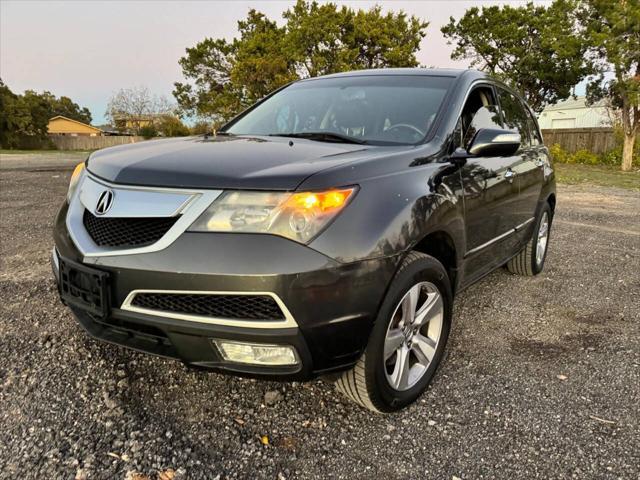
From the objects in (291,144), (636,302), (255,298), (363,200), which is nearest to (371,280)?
(363,200)

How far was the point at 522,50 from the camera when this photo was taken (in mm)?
25500

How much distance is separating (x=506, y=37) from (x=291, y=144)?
89.5 feet

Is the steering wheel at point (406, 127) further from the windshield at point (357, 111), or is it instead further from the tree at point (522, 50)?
the tree at point (522, 50)

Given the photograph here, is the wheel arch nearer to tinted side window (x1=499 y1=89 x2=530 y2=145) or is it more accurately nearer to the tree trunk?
tinted side window (x1=499 y1=89 x2=530 y2=145)

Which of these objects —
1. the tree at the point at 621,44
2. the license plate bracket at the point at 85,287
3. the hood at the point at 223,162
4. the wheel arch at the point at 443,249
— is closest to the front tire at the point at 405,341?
the wheel arch at the point at 443,249

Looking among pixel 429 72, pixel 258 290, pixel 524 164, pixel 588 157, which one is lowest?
pixel 588 157

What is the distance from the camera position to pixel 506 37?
84.8 feet

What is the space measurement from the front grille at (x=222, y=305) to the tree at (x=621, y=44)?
67.4ft

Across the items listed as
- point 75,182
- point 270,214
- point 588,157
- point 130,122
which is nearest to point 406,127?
point 270,214

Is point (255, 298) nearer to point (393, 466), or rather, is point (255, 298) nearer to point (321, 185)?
point (321, 185)

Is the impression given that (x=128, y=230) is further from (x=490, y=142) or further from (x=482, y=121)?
(x=482, y=121)

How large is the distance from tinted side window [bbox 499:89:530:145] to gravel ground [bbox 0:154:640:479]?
1468 millimetres

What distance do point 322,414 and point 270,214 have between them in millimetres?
1039

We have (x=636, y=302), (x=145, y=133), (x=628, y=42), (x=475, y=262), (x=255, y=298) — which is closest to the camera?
(x=255, y=298)
